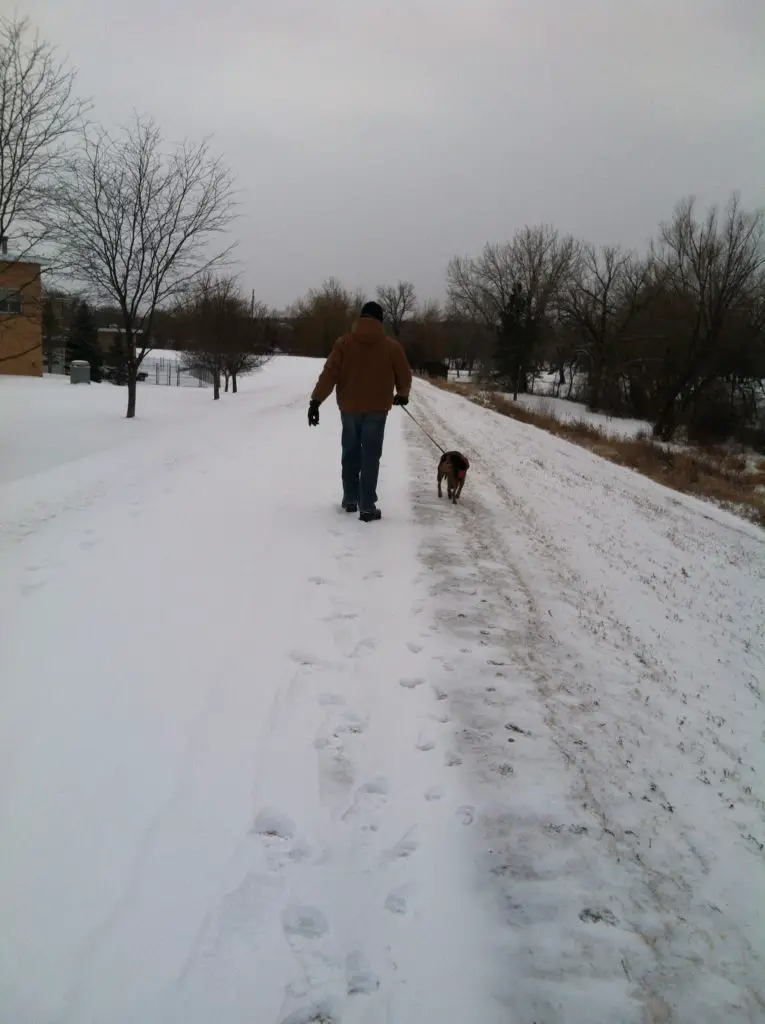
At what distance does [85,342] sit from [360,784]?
44.0 metres

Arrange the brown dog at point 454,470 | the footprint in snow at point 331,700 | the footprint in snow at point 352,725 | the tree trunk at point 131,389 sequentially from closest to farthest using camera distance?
the footprint in snow at point 352,725, the footprint in snow at point 331,700, the brown dog at point 454,470, the tree trunk at point 131,389

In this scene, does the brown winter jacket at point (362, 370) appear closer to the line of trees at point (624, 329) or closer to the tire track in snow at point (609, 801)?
the tire track in snow at point (609, 801)

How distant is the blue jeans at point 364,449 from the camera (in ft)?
20.6

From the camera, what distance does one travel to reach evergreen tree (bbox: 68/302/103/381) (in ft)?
132

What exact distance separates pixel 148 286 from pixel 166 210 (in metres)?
2.15

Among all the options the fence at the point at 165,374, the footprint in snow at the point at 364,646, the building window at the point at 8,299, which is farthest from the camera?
the fence at the point at 165,374

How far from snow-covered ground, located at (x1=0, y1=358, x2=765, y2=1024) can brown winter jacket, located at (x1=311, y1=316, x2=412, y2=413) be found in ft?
4.09

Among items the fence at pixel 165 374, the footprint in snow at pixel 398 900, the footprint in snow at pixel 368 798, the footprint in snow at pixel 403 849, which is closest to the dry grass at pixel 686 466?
the footprint in snow at pixel 368 798

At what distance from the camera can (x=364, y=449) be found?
20.5 feet

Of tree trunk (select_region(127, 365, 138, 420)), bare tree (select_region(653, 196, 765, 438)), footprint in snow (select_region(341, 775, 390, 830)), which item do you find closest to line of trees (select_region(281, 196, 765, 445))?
bare tree (select_region(653, 196, 765, 438))

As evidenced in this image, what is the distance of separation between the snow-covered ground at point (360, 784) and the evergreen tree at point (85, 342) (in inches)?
1519

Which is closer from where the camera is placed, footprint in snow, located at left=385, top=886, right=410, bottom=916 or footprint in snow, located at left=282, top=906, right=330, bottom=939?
footprint in snow, located at left=282, top=906, right=330, bottom=939

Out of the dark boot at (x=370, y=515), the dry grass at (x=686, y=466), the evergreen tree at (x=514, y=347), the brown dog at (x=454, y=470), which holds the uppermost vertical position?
the evergreen tree at (x=514, y=347)

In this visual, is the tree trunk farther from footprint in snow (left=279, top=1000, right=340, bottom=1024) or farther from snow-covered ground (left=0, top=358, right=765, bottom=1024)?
footprint in snow (left=279, top=1000, right=340, bottom=1024)
